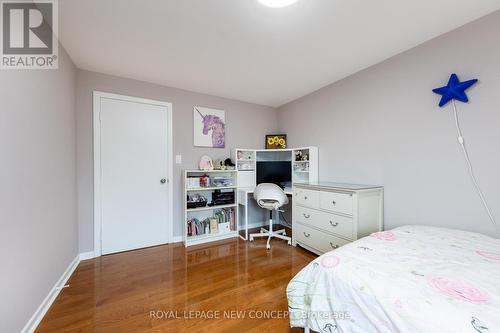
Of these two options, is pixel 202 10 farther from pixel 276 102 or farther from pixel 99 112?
pixel 276 102

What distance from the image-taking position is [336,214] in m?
2.21

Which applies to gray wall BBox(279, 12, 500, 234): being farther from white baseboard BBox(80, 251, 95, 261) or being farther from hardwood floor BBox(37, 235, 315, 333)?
white baseboard BBox(80, 251, 95, 261)

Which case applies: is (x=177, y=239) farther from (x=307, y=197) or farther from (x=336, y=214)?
(x=336, y=214)

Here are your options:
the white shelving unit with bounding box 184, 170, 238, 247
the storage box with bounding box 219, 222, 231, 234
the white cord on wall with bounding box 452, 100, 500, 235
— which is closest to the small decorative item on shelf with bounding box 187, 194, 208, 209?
the white shelving unit with bounding box 184, 170, 238, 247

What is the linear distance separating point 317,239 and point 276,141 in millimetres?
1909

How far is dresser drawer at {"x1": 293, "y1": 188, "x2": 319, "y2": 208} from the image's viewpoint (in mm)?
2480

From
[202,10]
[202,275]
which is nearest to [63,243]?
[202,275]

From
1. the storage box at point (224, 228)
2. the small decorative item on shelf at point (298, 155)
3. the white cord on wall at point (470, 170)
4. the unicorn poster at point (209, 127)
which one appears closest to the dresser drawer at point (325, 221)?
the small decorative item on shelf at point (298, 155)

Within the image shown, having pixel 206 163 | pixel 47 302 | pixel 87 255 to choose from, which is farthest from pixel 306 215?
pixel 87 255

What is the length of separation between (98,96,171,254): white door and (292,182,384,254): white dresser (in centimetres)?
198

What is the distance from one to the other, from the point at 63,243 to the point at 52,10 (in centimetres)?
202

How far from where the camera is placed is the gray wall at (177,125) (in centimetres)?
239

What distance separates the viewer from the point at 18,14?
1.28 metres
